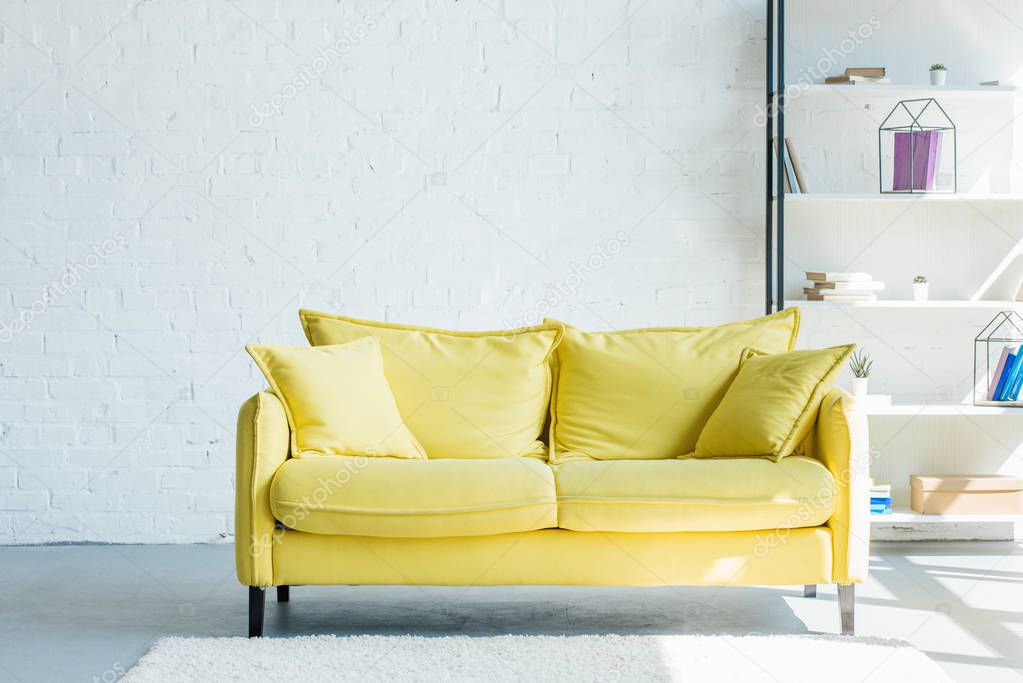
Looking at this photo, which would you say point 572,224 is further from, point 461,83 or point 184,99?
point 184,99

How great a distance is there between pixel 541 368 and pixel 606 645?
100cm

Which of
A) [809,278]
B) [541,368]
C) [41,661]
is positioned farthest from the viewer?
[809,278]

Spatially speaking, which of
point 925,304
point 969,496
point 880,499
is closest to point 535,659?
point 880,499

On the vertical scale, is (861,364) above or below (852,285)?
below

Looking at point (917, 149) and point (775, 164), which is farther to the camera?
point (775, 164)

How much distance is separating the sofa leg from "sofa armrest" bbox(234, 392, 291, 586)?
1.53 meters

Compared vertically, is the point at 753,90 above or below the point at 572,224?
above

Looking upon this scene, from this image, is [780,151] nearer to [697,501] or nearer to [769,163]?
[769,163]

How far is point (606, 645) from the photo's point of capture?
9.00 feet

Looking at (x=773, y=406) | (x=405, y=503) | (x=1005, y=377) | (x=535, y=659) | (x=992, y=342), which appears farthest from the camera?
(x=992, y=342)

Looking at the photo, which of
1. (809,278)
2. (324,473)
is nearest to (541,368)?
(324,473)

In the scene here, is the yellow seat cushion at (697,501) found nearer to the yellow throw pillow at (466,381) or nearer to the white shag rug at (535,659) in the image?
the white shag rug at (535,659)

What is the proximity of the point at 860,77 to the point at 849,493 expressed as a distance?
1951 millimetres

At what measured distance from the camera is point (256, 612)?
111 inches
